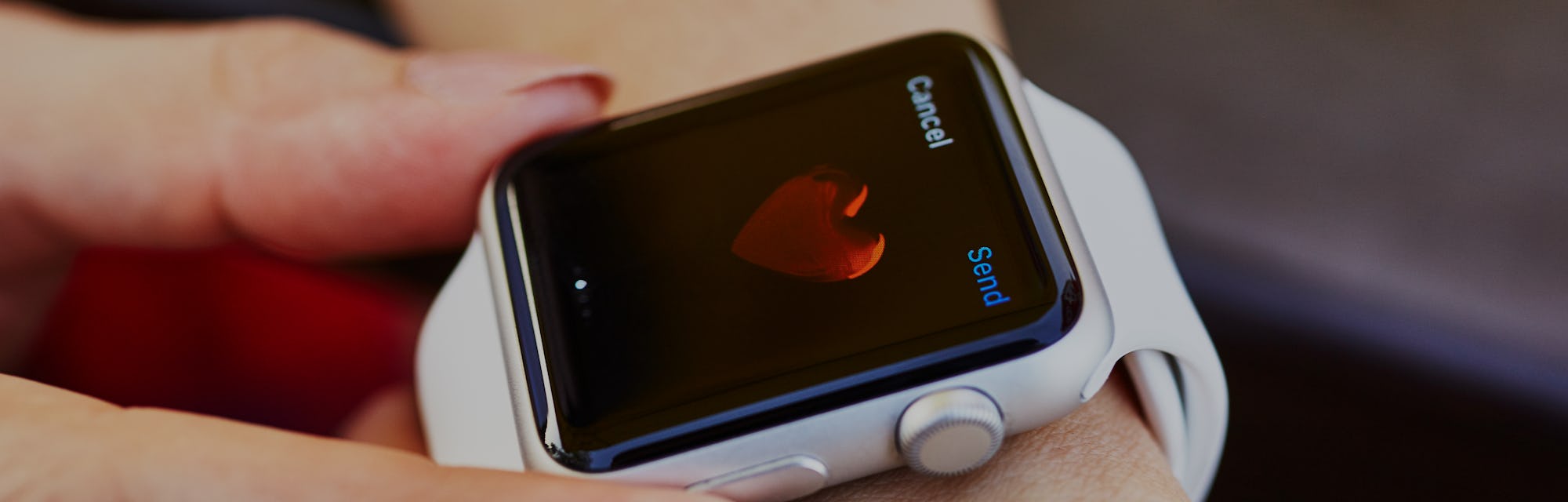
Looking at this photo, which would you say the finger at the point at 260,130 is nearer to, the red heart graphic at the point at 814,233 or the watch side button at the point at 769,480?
the red heart graphic at the point at 814,233

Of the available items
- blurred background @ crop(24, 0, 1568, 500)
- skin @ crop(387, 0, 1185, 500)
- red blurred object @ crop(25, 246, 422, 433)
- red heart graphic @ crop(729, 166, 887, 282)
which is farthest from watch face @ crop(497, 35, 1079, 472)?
red blurred object @ crop(25, 246, 422, 433)

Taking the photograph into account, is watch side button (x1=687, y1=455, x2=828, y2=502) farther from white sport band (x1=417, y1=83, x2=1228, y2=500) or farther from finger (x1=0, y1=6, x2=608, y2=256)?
finger (x1=0, y1=6, x2=608, y2=256)

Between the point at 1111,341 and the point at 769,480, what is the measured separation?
0.65 ft

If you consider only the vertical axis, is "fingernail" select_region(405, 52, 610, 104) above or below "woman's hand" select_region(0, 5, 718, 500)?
above

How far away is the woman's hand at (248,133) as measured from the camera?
0.78 metres

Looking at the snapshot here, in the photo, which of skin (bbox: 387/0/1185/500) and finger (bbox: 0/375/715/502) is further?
skin (bbox: 387/0/1185/500)

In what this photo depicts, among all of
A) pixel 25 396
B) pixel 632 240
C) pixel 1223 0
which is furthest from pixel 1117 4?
pixel 25 396

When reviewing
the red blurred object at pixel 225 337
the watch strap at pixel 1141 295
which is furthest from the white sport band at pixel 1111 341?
the red blurred object at pixel 225 337

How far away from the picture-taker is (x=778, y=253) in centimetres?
66

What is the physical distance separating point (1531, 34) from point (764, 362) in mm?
708

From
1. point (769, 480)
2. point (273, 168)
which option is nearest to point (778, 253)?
point (769, 480)

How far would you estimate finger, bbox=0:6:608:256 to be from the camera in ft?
2.57

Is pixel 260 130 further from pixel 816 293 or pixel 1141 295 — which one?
pixel 1141 295

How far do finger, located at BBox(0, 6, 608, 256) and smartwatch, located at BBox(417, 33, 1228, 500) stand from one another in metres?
0.06
